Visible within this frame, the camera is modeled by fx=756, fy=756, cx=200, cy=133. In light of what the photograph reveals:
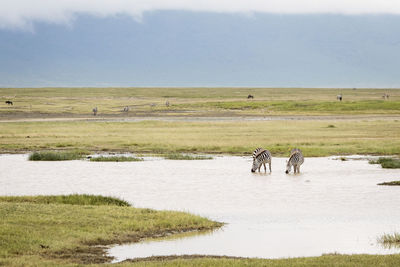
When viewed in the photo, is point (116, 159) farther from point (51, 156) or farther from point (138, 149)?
point (138, 149)

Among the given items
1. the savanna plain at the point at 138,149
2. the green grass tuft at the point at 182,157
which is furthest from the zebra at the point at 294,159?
the savanna plain at the point at 138,149

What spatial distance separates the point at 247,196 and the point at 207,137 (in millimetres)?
25642

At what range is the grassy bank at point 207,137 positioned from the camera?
4225 cm

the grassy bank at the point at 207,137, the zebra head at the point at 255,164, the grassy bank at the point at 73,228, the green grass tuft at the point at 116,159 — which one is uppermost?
the grassy bank at the point at 207,137

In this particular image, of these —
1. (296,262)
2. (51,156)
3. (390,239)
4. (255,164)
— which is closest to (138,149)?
(51,156)

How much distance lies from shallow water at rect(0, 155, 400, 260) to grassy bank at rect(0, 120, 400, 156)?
Result: 191 inches

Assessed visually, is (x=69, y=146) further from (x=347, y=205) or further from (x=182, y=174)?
(x=347, y=205)

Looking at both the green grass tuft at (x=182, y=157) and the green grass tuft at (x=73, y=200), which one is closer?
the green grass tuft at (x=73, y=200)

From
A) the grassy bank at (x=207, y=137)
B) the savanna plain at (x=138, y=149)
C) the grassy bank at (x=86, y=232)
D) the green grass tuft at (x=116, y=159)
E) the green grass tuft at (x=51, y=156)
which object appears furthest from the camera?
the grassy bank at (x=207, y=137)

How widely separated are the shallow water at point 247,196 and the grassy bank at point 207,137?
485cm

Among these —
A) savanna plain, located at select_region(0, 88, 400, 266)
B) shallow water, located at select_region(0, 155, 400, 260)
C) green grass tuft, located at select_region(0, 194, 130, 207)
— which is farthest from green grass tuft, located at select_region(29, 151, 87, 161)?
green grass tuft, located at select_region(0, 194, 130, 207)

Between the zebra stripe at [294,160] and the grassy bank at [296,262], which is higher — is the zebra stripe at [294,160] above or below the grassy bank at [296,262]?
above

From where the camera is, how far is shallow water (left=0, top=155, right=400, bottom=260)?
16.0m

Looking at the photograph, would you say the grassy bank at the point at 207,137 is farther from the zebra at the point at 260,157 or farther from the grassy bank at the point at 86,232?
the grassy bank at the point at 86,232
